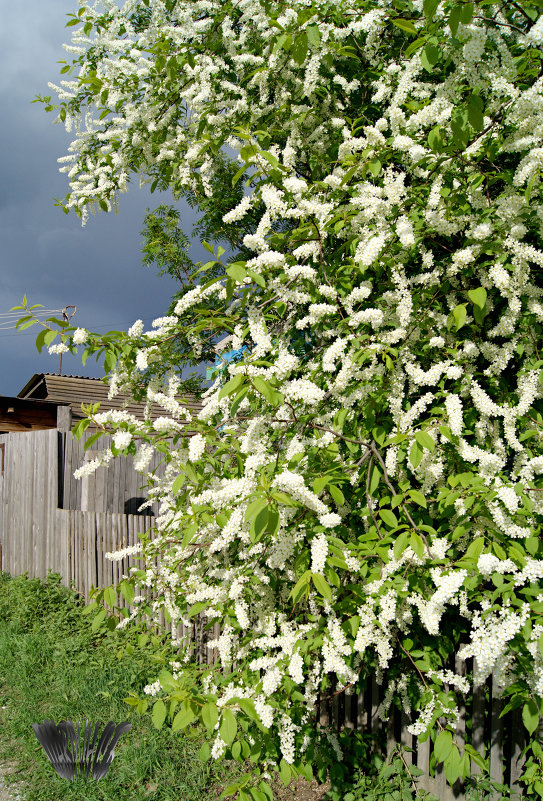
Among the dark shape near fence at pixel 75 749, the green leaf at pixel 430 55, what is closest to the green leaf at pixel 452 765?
the dark shape near fence at pixel 75 749

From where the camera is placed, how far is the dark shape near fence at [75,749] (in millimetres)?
3180

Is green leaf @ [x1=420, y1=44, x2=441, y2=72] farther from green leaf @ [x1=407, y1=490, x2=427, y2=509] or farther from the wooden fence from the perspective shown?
the wooden fence

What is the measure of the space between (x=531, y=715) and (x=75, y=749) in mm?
2492

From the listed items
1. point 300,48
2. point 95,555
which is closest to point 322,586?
point 300,48

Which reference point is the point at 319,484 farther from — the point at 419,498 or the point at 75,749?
the point at 75,749

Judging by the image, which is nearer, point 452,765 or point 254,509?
point 254,509

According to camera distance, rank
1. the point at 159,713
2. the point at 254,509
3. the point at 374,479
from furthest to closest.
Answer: the point at 374,479 < the point at 159,713 < the point at 254,509

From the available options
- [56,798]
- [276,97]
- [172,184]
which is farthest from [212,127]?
[56,798]

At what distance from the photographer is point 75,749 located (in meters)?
3.18

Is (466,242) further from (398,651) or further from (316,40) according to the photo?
(398,651)

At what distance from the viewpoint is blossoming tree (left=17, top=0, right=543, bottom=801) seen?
6.14 ft

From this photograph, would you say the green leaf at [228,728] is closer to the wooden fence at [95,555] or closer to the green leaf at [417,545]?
the green leaf at [417,545]

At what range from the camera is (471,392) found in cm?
223

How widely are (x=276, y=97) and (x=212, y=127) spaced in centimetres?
44
